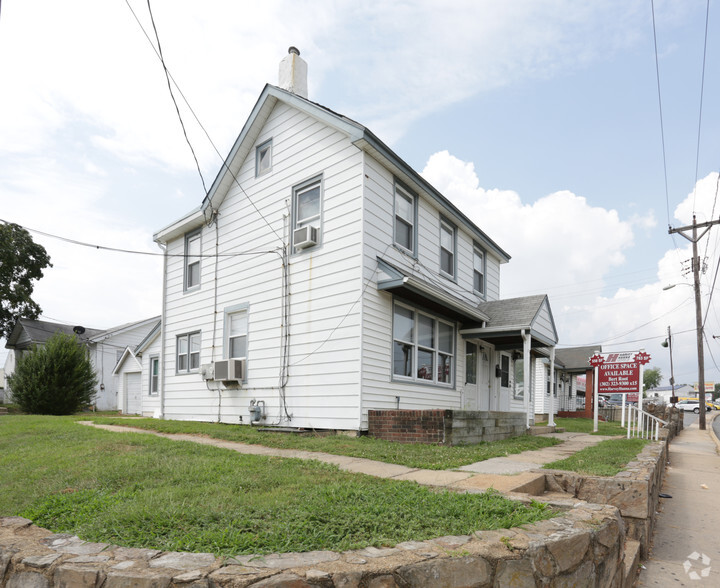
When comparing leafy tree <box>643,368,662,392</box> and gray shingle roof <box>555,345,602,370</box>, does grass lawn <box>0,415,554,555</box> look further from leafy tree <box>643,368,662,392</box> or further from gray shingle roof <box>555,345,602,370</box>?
leafy tree <box>643,368,662,392</box>

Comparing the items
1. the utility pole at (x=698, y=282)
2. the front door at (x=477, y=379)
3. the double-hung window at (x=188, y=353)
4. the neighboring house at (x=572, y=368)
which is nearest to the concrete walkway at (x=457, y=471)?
the front door at (x=477, y=379)

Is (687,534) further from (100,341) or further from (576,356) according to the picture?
(576,356)

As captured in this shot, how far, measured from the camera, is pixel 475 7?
9.36 meters

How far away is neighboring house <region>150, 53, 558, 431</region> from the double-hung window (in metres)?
0.04

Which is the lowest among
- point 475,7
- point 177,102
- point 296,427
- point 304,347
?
point 296,427

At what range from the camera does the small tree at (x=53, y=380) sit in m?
17.5

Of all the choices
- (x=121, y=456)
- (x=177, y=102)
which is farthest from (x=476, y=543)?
(x=177, y=102)

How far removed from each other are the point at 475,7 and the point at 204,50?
495 centimetres

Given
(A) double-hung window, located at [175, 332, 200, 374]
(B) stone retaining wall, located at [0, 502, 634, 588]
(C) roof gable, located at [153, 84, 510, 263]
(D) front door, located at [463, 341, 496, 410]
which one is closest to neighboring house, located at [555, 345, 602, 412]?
(D) front door, located at [463, 341, 496, 410]

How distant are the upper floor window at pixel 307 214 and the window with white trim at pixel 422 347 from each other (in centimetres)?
233

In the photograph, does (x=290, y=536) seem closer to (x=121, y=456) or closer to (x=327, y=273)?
(x=121, y=456)

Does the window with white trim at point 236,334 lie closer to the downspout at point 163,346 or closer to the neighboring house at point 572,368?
the downspout at point 163,346

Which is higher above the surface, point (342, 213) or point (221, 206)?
point (221, 206)

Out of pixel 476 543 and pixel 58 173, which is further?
pixel 58 173
